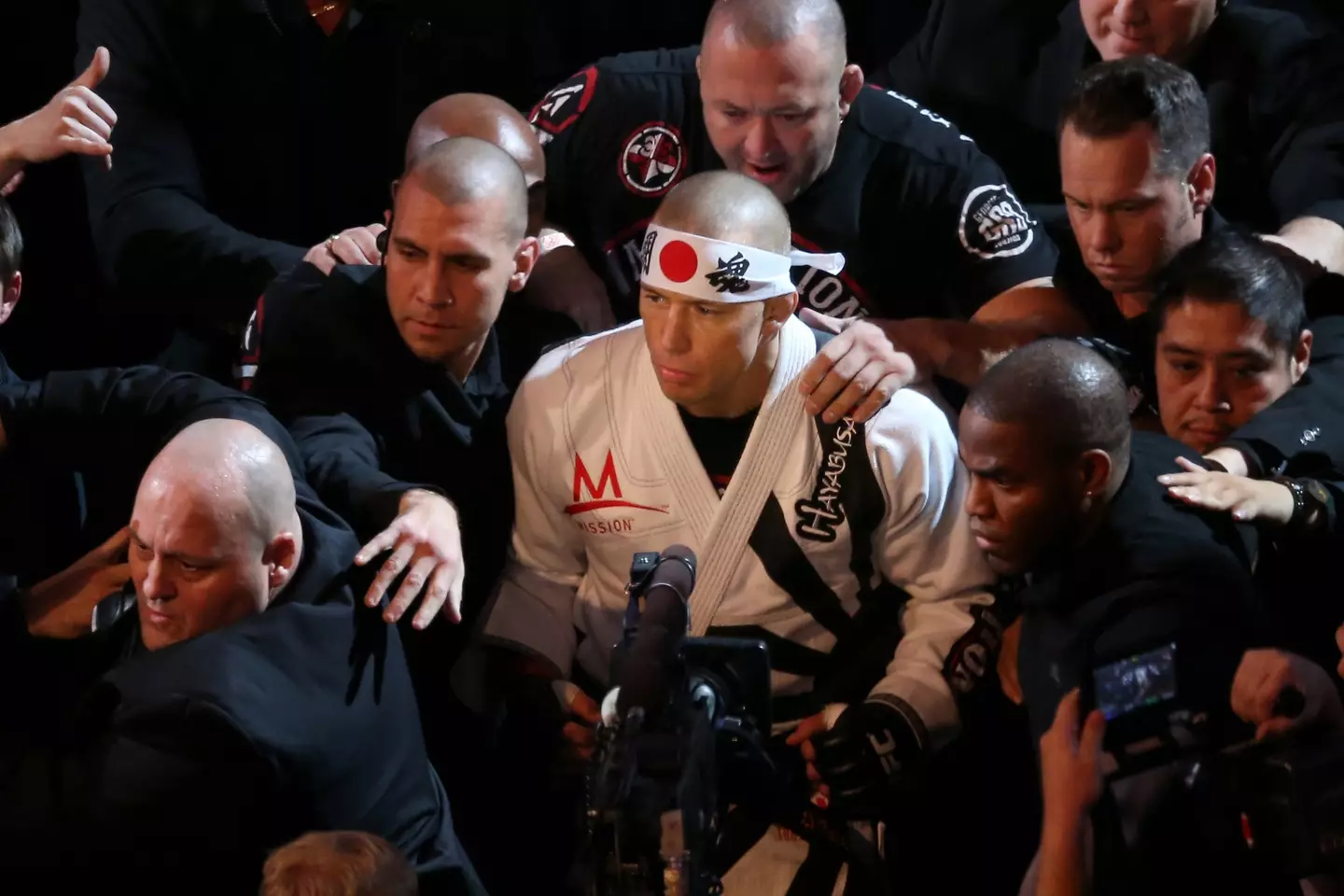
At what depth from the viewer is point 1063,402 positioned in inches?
111

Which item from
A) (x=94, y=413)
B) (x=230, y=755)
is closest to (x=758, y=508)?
(x=230, y=755)

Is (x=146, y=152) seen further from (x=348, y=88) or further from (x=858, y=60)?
(x=858, y=60)

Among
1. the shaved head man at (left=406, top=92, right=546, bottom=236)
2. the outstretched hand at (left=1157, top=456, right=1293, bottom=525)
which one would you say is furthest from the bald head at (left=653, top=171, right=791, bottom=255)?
the outstretched hand at (left=1157, top=456, right=1293, bottom=525)

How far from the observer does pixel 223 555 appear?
2.78m

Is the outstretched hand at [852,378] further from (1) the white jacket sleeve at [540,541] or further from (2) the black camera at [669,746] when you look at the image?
(2) the black camera at [669,746]

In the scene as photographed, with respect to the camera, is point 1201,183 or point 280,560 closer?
point 280,560

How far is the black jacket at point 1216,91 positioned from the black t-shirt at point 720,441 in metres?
1.25

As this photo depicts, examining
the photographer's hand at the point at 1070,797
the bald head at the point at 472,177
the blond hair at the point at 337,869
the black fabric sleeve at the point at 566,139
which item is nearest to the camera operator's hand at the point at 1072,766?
the photographer's hand at the point at 1070,797

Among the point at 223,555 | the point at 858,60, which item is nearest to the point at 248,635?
the point at 223,555

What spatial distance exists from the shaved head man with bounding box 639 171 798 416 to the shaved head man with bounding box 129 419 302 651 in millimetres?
673

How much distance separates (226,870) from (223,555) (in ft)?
1.57

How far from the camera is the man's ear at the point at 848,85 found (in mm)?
3635

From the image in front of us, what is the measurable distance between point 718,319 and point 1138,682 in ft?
3.05

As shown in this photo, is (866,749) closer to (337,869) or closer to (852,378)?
(852,378)
